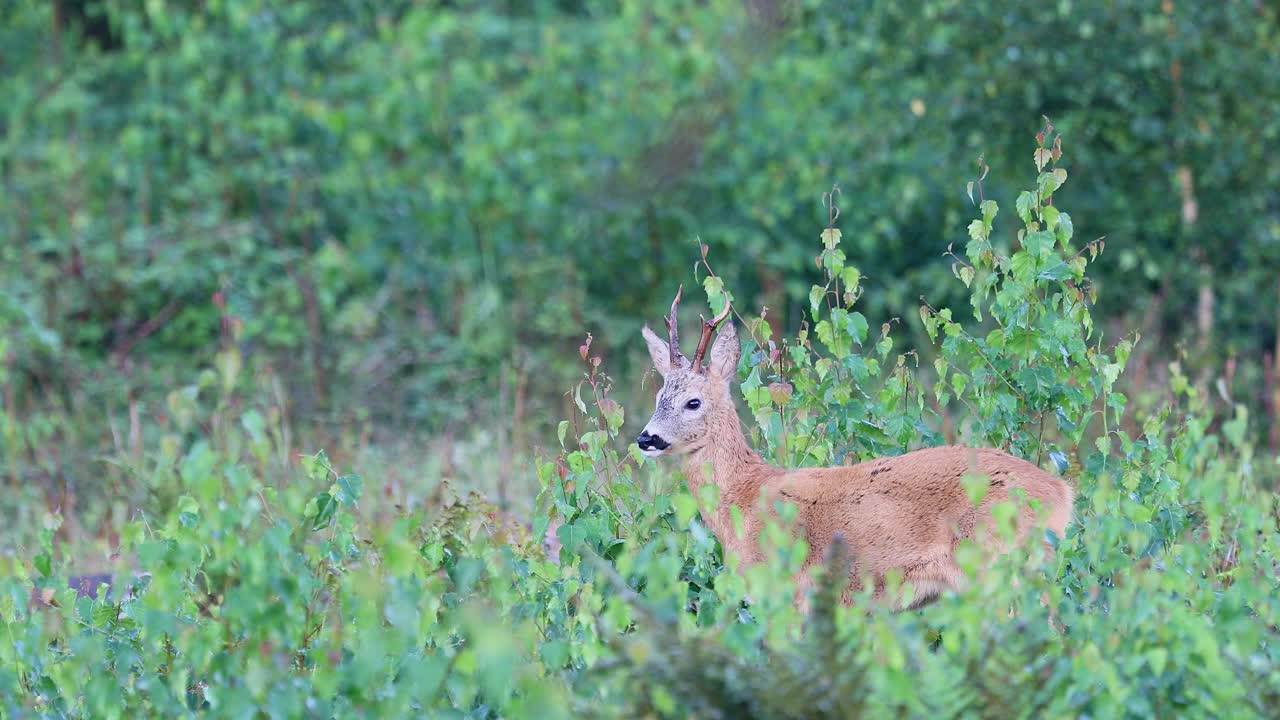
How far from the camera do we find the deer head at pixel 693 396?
5.42 m

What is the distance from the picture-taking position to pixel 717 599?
4.77m

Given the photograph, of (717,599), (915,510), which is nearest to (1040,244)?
(915,510)

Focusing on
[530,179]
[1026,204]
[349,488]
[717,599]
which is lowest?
[530,179]

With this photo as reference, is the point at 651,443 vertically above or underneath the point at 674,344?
underneath

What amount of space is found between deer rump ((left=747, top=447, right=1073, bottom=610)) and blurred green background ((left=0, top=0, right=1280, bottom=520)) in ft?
13.0

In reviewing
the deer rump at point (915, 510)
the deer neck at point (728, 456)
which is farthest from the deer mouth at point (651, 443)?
the deer rump at point (915, 510)

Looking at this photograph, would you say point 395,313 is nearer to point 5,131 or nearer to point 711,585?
point 5,131

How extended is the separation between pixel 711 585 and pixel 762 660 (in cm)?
108

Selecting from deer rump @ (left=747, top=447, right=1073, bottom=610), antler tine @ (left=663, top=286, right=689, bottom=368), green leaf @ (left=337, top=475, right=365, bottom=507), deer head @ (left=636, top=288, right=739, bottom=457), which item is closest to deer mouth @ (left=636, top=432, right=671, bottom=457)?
deer head @ (left=636, top=288, right=739, bottom=457)

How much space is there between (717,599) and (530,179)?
7697 millimetres

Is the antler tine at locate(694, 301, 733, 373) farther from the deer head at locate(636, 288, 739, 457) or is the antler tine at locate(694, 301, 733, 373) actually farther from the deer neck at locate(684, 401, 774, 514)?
the deer neck at locate(684, 401, 774, 514)

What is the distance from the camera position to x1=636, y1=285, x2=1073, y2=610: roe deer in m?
4.80

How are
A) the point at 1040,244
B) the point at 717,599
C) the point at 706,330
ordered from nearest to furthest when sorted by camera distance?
the point at 717,599
the point at 1040,244
the point at 706,330

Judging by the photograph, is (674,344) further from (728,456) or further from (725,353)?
(728,456)
